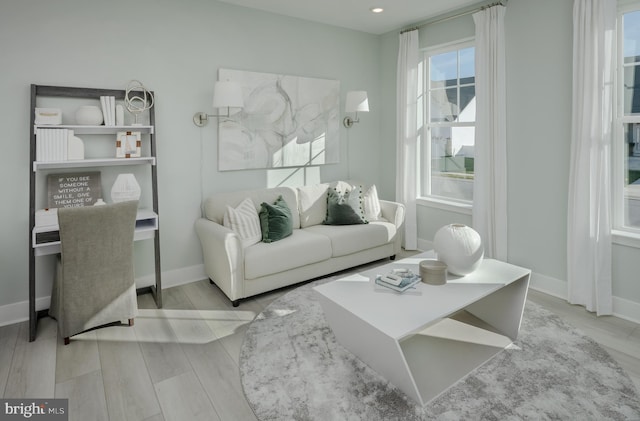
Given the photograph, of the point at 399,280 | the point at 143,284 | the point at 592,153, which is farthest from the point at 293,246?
the point at 592,153

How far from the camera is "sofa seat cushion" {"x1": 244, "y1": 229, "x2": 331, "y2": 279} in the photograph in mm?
3258

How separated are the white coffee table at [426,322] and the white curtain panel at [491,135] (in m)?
1.15

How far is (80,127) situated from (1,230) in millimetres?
980

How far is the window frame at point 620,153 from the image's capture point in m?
Answer: 2.95

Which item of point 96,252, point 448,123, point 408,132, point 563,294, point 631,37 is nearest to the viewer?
point 96,252

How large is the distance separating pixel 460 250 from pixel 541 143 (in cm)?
165

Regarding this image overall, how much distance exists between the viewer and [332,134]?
4.70 metres

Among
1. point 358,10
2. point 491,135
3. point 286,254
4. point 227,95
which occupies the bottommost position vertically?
point 286,254

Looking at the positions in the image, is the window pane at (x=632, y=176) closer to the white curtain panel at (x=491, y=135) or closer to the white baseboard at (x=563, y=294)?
the white baseboard at (x=563, y=294)

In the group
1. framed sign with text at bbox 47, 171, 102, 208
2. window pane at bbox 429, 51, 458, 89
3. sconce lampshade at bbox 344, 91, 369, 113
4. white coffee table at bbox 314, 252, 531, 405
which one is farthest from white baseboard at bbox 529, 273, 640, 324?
framed sign with text at bbox 47, 171, 102, 208

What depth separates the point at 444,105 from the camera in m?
4.49

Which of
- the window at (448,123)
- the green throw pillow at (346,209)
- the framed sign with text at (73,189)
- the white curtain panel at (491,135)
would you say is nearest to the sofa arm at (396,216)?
the green throw pillow at (346,209)

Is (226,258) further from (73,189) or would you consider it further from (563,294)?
(563,294)

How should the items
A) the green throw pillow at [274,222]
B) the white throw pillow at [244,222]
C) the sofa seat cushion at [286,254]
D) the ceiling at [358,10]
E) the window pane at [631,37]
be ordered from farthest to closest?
the ceiling at [358,10], the green throw pillow at [274,222], the white throw pillow at [244,222], the sofa seat cushion at [286,254], the window pane at [631,37]
